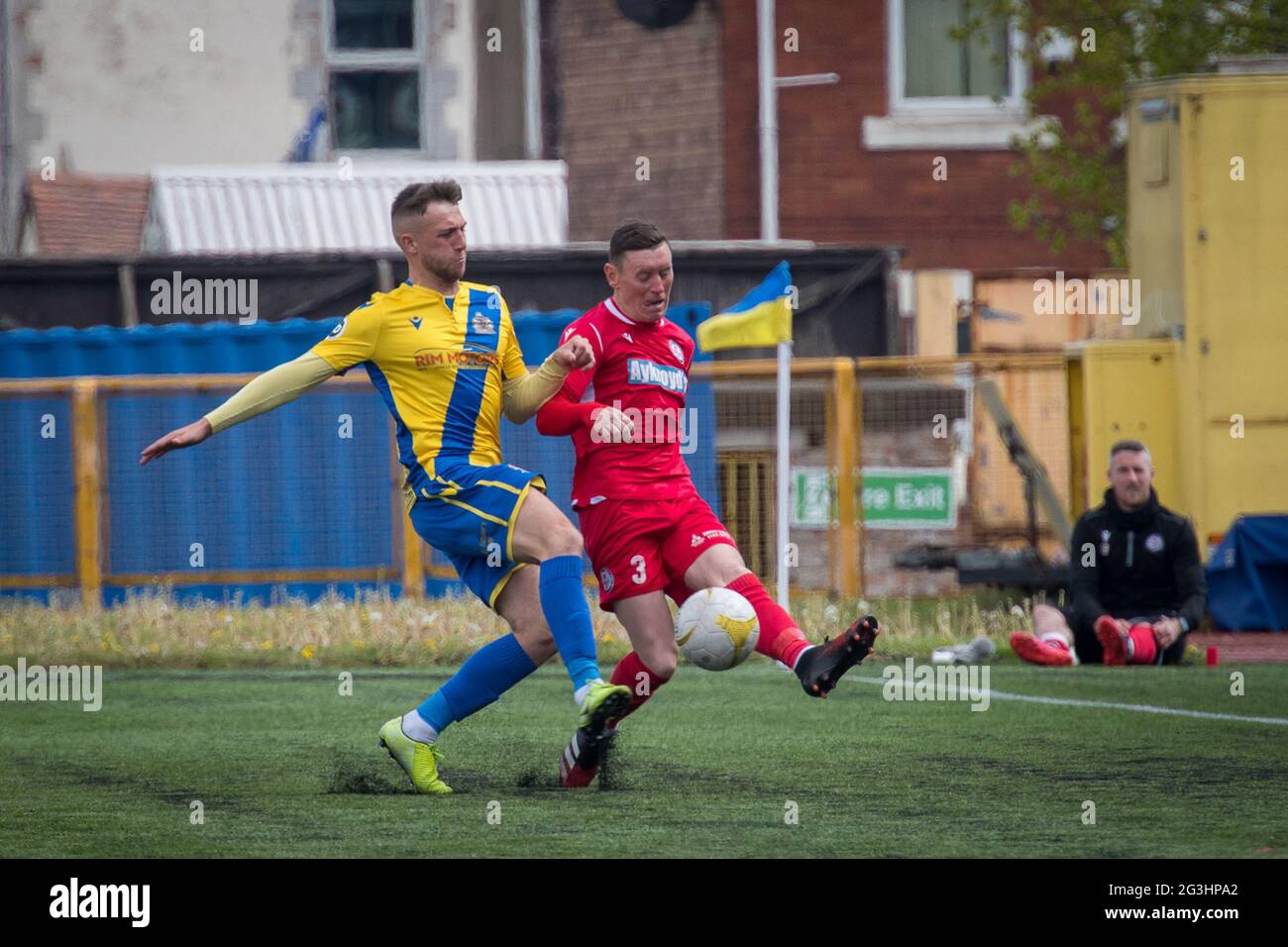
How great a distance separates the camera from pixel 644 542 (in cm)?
776

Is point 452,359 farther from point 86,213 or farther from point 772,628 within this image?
point 86,213

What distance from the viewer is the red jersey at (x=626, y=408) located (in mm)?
7758

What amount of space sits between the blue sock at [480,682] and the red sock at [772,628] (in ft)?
2.59

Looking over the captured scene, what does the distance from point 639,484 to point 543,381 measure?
52cm

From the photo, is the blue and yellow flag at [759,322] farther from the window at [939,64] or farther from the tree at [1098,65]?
the window at [939,64]

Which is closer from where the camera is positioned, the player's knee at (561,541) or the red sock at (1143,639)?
the player's knee at (561,541)

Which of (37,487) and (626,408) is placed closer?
(626,408)

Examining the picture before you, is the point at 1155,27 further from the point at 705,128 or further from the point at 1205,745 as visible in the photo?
the point at 1205,745

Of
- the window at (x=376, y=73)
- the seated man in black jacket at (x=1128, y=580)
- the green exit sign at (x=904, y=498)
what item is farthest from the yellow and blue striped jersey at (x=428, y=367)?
the window at (x=376, y=73)

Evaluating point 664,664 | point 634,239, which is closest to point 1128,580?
point 664,664

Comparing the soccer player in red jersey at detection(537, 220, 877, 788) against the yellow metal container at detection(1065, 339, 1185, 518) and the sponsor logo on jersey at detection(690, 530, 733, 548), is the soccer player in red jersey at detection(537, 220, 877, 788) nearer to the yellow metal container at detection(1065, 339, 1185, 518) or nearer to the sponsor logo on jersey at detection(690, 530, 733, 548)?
the sponsor logo on jersey at detection(690, 530, 733, 548)

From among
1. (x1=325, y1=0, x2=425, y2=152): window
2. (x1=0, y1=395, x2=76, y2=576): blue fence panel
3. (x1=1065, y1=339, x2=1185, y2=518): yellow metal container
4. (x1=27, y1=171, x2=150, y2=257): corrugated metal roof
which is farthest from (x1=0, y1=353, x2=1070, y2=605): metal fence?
(x1=325, y1=0, x2=425, y2=152): window

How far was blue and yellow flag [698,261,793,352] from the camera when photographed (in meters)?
14.8

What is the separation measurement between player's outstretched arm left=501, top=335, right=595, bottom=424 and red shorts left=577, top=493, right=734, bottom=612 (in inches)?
16.9
